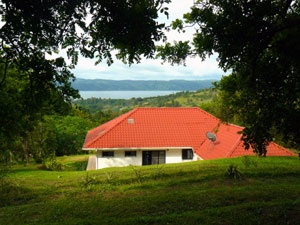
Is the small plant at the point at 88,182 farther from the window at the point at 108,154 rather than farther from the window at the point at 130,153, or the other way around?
the window at the point at 130,153

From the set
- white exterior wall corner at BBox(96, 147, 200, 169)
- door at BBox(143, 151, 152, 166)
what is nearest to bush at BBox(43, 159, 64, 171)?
white exterior wall corner at BBox(96, 147, 200, 169)

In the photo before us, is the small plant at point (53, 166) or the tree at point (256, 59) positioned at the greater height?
the tree at point (256, 59)

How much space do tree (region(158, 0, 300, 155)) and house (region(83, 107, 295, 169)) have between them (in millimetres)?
13009

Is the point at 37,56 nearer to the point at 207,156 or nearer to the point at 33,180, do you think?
the point at 33,180

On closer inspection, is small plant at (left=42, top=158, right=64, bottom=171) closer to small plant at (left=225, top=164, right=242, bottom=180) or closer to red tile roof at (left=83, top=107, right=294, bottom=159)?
red tile roof at (left=83, top=107, right=294, bottom=159)

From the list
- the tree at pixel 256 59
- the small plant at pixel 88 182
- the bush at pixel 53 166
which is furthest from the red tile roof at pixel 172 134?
the tree at pixel 256 59

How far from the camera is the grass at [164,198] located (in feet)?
21.3

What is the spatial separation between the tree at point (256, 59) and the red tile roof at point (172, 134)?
13055mm

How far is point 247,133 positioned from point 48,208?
6.51 m

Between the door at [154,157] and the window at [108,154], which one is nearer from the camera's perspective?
the window at [108,154]

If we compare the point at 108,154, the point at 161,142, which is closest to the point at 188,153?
Answer: the point at 161,142

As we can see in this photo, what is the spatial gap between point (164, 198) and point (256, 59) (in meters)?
5.25

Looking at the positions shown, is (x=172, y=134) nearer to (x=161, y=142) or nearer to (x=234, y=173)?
(x=161, y=142)

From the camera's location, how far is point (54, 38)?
5.64 metres
